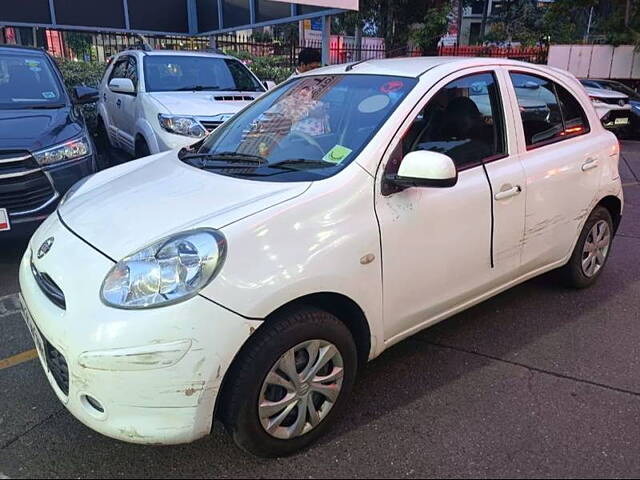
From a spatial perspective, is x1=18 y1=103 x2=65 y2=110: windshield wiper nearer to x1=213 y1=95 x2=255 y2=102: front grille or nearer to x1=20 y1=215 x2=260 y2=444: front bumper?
x1=213 y1=95 x2=255 y2=102: front grille

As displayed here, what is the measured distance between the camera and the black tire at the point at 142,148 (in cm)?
650

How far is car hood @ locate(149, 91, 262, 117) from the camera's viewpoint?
6.08 m

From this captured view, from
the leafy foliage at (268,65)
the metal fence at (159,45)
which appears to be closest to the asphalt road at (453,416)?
the leafy foliage at (268,65)

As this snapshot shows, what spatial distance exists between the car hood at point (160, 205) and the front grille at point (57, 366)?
0.44 m

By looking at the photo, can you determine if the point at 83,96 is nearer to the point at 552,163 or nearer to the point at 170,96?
the point at 170,96

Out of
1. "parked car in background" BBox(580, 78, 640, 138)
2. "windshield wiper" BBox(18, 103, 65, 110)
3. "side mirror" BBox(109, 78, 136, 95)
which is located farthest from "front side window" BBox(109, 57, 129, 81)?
"parked car in background" BBox(580, 78, 640, 138)

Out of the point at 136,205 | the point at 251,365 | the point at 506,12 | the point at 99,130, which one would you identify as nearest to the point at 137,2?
the point at 99,130

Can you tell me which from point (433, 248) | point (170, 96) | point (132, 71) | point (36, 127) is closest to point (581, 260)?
point (433, 248)

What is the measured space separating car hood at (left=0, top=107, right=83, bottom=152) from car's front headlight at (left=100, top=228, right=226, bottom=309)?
2.80 metres

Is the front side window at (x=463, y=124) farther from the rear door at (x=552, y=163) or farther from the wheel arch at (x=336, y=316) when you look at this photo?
the wheel arch at (x=336, y=316)

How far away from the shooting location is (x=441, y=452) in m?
2.46

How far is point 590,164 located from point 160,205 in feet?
9.45

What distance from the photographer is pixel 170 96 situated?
6.44m

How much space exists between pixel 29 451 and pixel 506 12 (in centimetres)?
2399
